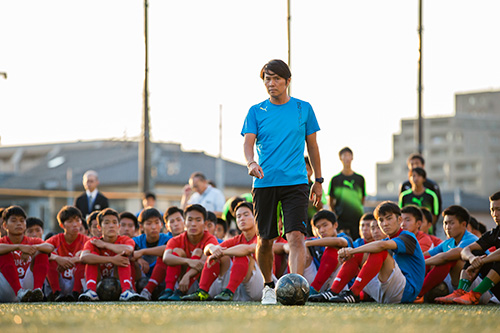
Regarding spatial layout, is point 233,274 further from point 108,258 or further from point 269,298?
point 269,298

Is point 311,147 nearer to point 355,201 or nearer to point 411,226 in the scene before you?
point 411,226

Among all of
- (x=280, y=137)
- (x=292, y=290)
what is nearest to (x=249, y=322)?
(x=292, y=290)

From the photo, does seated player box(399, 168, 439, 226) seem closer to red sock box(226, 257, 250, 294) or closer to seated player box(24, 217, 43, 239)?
red sock box(226, 257, 250, 294)

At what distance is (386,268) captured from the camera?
8.07 m

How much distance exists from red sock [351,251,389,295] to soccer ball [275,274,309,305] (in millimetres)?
1360

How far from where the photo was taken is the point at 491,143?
8112 cm

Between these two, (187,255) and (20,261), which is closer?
(20,261)

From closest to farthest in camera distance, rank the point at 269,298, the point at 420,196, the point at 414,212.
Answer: the point at 269,298 < the point at 414,212 < the point at 420,196

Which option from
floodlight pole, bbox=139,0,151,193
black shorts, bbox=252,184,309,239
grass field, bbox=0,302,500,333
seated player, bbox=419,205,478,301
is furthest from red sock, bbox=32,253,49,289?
floodlight pole, bbox=139,0,151,193

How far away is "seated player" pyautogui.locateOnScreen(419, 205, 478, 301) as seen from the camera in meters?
8.73

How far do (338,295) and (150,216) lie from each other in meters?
3.37

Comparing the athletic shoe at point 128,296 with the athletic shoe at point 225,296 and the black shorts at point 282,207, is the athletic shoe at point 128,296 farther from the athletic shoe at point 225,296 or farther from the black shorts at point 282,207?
the black shorts at point 282,207

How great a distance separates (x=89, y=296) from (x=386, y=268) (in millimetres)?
3282

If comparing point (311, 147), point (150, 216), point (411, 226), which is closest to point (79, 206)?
point (150, 216)
